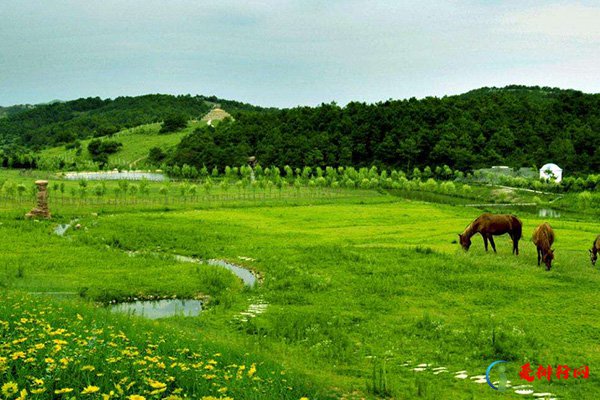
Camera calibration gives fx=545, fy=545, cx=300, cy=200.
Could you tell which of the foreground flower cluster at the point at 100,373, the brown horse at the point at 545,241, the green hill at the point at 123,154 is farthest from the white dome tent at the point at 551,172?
the foreground flower cluster at the point at 100,373

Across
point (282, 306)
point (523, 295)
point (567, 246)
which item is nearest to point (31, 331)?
point (282, 306)

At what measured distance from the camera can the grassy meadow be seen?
10469 millimetres

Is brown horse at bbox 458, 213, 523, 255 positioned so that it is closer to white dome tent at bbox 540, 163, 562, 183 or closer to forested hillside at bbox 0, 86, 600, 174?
white dome tent at bbox 540, 163, 562, 183

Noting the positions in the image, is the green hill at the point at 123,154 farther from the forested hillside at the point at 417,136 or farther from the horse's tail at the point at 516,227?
the horse's tail at the point at 516,227

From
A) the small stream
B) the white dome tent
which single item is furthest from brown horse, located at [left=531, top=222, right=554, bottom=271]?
the white dome tent

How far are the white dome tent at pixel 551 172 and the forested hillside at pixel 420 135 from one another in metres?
7.98

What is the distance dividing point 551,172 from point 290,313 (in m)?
105

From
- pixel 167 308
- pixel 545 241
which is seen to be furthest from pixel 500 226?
pixel 167 308

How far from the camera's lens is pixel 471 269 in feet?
97.5

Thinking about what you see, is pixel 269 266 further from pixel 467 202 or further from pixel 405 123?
pixel 405 123

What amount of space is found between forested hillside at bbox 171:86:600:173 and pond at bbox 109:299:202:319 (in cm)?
11469

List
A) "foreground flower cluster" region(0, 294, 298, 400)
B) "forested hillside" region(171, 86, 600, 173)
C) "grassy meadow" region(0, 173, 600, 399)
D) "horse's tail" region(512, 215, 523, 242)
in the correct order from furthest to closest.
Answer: "forested hillside" region(171, 86, 600, 173)
"horse's tail" region(512, 215, 523, 242)
"grassy meadow" region(0, 173, 600, 399)
"foreground flower cluster" region(0, 294, 298, 400)

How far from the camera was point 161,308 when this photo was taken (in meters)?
25.8

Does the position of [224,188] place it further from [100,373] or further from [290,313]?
[100,373]
